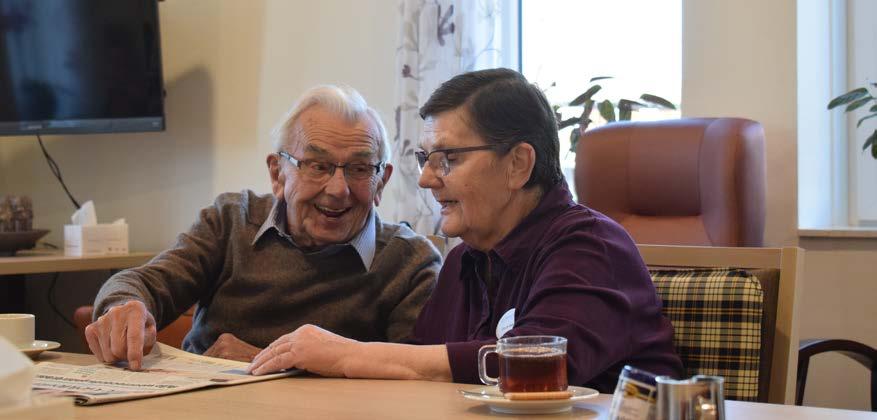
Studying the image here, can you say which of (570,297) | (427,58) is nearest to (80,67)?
(427,58)

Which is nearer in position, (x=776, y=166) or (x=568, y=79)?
(x=776, y=166)

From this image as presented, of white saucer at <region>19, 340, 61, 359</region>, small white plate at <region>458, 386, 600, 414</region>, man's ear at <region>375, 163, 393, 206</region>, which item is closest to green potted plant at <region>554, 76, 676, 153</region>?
man's ear at <region>375, 163, 393, 206</region>

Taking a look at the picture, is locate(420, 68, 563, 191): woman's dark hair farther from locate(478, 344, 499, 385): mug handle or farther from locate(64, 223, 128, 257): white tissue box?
locate(64, 223, 128, 257): white tissue box

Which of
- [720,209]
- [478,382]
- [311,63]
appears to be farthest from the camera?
[311,63]

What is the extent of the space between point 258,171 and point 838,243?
7.16ft

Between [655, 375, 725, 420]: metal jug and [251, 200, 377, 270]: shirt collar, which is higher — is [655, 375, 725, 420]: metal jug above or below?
below

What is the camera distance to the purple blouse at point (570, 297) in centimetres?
141

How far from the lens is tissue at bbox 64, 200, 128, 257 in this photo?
394cm

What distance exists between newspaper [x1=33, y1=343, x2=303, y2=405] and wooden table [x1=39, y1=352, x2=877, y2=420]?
3cm

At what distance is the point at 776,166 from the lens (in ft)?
10.6

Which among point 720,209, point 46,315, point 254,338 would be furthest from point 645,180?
point 46,315

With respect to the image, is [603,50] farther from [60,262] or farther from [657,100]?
[60,262]

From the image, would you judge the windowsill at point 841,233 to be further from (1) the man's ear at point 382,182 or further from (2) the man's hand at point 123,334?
(2) the man's hand at point 123,334

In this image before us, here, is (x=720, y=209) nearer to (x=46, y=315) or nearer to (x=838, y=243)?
(x=838, y=243)
